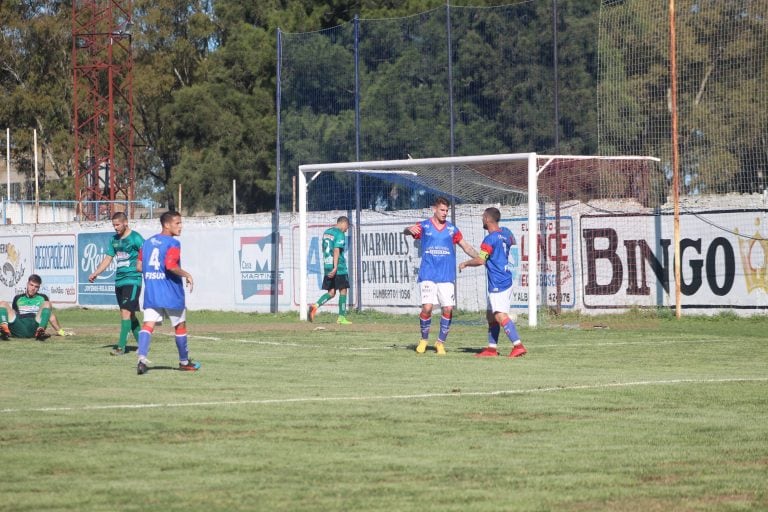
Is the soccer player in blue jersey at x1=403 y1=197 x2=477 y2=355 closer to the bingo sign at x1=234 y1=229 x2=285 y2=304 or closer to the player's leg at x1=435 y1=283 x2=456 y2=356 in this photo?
the player's leg at x1=435 y1=283 x2=456 y2=356

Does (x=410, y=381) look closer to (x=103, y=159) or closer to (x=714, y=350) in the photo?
(x=714, y=350)

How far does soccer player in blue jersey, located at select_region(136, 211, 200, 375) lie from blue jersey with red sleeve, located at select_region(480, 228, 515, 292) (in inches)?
163

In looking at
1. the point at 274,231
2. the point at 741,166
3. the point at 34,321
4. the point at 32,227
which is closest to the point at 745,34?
the point at 741,166

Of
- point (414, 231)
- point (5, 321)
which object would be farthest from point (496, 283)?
point (5, 321)

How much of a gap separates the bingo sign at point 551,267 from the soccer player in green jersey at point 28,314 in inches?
407

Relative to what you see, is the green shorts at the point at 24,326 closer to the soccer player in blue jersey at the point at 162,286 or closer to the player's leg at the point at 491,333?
the soccer player in blue jersey at the point at 162,286

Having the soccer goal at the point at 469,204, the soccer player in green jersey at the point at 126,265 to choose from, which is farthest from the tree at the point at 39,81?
the soccer player in green jersey at the point at 126,265

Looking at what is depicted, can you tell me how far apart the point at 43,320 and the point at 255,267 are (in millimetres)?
11337

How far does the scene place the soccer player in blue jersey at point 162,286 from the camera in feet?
51.3

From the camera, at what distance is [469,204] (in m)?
29.4

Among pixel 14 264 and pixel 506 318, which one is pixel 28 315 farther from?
pixel 14 264

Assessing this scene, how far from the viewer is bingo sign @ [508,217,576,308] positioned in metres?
28.0

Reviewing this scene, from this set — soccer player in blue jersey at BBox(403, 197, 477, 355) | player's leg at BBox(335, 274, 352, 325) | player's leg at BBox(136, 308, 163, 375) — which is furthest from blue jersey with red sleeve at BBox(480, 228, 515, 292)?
player's leg at BBox(335, 274, 352, 325)

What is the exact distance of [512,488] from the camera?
830cm
